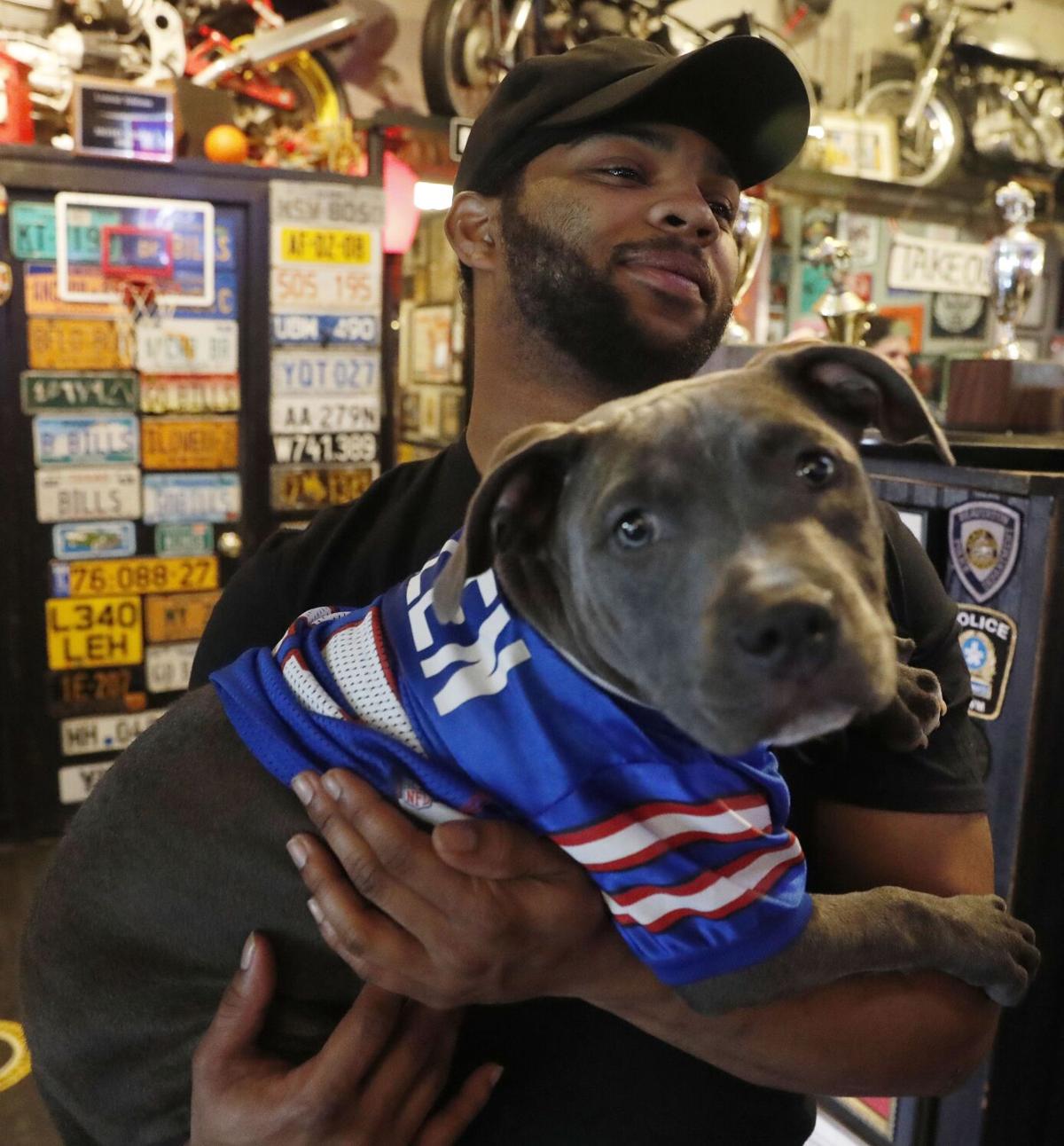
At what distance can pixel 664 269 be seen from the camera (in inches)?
56.6

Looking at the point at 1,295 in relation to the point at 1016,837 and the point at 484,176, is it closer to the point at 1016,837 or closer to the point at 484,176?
the point at 484,176

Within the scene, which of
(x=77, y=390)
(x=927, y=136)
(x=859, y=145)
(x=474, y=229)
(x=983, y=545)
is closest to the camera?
(x=474, y=229)

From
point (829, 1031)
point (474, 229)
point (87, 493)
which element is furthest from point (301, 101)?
point (829, 1031)

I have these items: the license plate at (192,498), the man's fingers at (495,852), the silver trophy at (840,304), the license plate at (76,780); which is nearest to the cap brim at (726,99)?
the man's fingers at (495,852)

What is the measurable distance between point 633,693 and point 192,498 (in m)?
3.33

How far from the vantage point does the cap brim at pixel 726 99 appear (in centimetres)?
140

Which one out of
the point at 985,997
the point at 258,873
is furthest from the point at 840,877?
the point at 258,873

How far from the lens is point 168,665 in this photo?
4.14 metres

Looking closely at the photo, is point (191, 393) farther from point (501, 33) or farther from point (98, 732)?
point (501, 33)

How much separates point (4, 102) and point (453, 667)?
365 cm

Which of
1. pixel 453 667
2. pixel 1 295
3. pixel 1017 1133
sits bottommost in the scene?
pixel 1017 1133

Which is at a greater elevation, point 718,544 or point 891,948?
point 718,544

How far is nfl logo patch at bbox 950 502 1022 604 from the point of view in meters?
1.82

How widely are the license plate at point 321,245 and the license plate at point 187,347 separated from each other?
1.20ft
